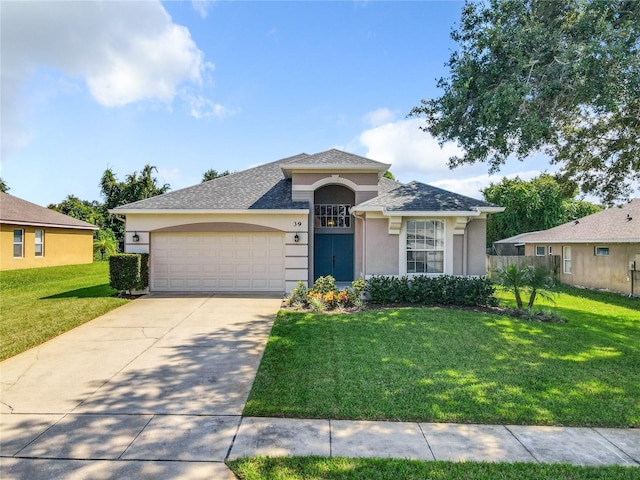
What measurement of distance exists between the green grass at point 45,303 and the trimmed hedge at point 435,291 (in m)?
8.02

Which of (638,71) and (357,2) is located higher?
(357,2)

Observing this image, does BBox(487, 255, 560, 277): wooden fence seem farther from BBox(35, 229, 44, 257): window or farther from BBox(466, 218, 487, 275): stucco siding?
BBox(35, 229, 44, 257): window

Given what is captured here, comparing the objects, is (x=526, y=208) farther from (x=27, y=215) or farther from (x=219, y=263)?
(x=27, y=215)

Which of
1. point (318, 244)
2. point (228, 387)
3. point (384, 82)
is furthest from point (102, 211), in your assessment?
point (228, 387)

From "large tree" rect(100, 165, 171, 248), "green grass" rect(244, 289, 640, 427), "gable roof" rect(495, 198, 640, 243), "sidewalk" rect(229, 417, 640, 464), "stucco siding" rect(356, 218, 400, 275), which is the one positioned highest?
"large tree" rect(100, 165, 171, 248)

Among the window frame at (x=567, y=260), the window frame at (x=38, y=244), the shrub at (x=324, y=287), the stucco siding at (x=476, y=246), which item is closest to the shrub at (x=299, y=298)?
the shrub at (x=324, y=287)

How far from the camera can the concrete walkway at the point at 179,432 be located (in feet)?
11.6

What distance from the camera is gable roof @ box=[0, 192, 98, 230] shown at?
17991 millimetres

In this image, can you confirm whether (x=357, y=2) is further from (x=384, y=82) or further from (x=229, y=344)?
(x=229, y=344)

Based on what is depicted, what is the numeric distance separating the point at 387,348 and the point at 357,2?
10.2 m

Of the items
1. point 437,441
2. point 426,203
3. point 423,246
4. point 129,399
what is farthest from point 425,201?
point 129,399

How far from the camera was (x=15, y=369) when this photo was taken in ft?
19.6

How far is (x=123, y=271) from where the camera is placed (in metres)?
11.9

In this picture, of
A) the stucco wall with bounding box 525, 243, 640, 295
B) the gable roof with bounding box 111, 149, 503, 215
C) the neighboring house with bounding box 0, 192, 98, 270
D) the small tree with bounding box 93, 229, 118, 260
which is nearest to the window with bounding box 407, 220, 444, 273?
the gable roof with bounding box 111, 149, 503, 215
